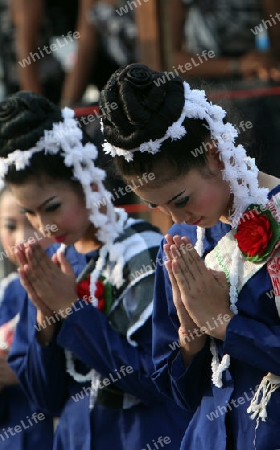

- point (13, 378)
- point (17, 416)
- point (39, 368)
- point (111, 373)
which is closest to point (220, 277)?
point (111, 373)

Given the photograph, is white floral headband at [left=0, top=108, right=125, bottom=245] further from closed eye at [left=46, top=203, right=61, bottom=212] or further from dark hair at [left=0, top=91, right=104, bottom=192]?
closed eye at [left=46, top=203, right=61, bottom=212]

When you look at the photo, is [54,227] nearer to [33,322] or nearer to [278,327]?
[33,322]

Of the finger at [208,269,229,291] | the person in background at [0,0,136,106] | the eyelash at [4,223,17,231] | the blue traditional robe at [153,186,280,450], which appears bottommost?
the blue traditional robe at [153,186,280,450]

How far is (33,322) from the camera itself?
3064mm

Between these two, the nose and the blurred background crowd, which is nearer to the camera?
the nose

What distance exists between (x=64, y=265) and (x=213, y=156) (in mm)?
847

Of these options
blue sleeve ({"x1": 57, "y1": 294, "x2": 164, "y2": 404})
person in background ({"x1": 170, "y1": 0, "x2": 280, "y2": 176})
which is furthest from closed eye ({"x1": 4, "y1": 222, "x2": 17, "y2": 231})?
person in background ({"x1": 170, "y1": 0, "x2": 280, "y2": 176})

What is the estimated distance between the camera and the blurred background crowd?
4.45 m

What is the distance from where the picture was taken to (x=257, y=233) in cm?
227

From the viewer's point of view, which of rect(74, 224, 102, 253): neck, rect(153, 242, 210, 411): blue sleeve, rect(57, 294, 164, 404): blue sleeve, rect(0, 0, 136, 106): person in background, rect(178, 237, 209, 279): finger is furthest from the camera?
rect(0, 0, 136, 106): person in background

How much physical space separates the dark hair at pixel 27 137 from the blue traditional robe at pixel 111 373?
339 millimetres

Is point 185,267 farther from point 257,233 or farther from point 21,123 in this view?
point 21,123

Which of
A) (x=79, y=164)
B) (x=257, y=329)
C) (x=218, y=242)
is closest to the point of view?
(x=257, y=329)

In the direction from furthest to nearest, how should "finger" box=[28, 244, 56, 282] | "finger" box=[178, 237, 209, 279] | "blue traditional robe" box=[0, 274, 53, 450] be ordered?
1. "blue traditional robe" box=[0, 274, 53, 450]
2. "finger" box=[28, 244, 56, 282]
3. "finger" box=[178, 237, 209, 279]
